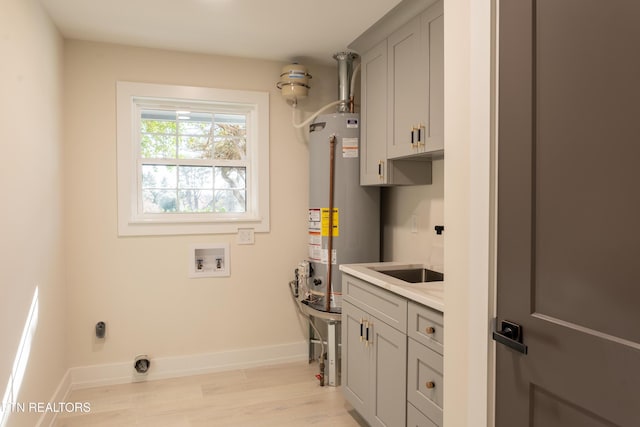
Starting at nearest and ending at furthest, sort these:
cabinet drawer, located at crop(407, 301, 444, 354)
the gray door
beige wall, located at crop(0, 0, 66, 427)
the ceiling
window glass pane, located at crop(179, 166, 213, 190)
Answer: the gray door → cabinet drawer, located at crop(407, 301, 444, 354) → beige wall, located at crop(0, 0, 66, 427) → the ceiling → window glass pane, located at crop(179, 166, 213, 190)

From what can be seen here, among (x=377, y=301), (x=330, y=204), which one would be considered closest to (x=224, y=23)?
(x=330, y=204)

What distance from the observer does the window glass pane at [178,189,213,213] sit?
332cm

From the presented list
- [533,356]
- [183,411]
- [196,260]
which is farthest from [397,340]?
[196,260]

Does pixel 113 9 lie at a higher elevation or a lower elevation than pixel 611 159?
higher

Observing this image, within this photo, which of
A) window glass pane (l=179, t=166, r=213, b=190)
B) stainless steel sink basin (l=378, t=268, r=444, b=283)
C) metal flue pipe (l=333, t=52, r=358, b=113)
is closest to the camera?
stainless steel sink basin (l=378, t=268, r=444, b=283)

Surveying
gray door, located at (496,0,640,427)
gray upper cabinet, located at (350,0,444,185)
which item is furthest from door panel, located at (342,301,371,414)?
gray door, located at (496,0,640,427)

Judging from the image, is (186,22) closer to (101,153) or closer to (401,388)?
(101,153)

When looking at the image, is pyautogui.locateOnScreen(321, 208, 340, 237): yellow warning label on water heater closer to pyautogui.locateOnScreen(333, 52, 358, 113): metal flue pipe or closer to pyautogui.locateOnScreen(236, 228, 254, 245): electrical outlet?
pyautogui.locateOnScreen(236, 228, 254, 245): electrical outlet

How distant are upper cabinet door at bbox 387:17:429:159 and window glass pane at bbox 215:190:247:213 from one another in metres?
1.39

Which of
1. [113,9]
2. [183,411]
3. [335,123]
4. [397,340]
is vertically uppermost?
[113,9]

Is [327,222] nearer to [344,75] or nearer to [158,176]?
[344,75]

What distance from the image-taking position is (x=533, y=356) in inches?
43.1

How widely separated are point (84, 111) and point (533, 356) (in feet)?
10.3

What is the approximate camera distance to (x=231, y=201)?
3.44 m
